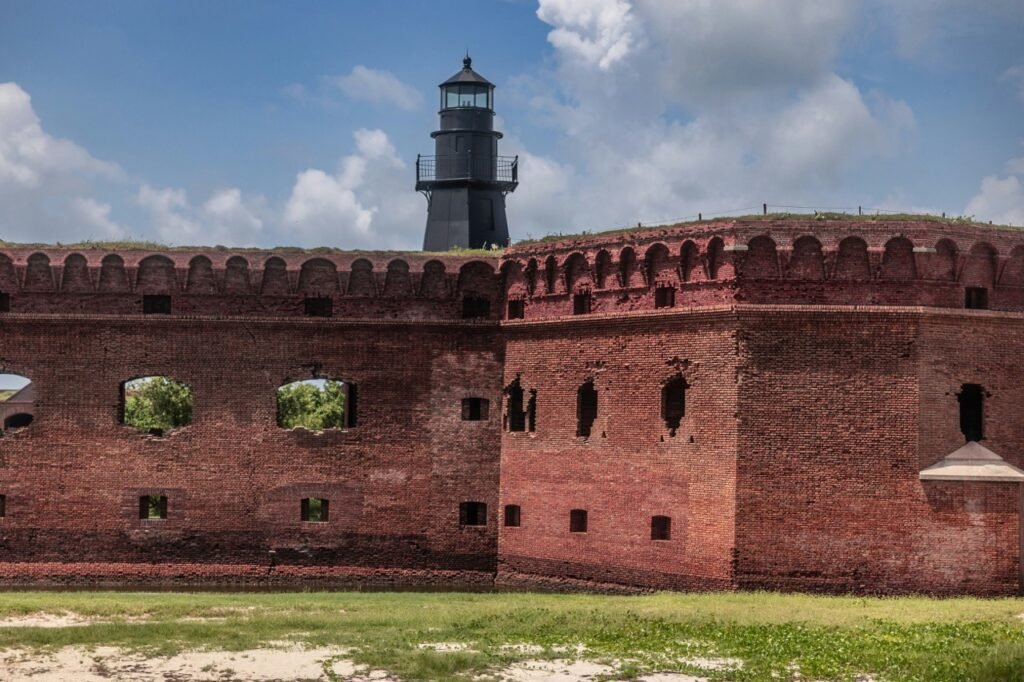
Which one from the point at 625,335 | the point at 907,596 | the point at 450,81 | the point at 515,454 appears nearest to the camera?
the point at 907,596

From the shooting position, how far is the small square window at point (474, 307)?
29875 millimetres

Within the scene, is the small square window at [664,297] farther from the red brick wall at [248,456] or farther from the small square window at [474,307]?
the small square window at [474,307]

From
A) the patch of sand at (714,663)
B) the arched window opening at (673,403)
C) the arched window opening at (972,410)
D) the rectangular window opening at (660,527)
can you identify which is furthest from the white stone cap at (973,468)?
the patch of sand at (714,663)

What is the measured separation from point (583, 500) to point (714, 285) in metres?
4.65

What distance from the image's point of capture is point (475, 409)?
96.9 ft

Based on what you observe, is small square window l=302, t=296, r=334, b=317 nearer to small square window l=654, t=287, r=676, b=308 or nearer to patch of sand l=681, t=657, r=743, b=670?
small square window l=654, t=287, r=676, b=308

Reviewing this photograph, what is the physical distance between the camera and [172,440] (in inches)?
1159

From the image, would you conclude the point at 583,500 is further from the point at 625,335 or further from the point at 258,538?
the point at 258,538

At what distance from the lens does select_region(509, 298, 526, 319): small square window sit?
29219 millimetres

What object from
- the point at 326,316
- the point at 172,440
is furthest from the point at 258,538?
the point at 326,316

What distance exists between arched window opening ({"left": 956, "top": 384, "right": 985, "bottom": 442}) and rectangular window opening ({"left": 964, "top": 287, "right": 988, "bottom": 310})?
1.34 metres

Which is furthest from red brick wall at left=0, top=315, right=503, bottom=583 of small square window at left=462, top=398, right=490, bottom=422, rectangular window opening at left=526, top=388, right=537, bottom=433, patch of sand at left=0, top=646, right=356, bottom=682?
patch of sand at left=0, top=646, right=356, bottom=682

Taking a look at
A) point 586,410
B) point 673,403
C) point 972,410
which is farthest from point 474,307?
A: point 972,410

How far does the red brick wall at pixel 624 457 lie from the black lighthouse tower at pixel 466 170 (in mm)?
14476
